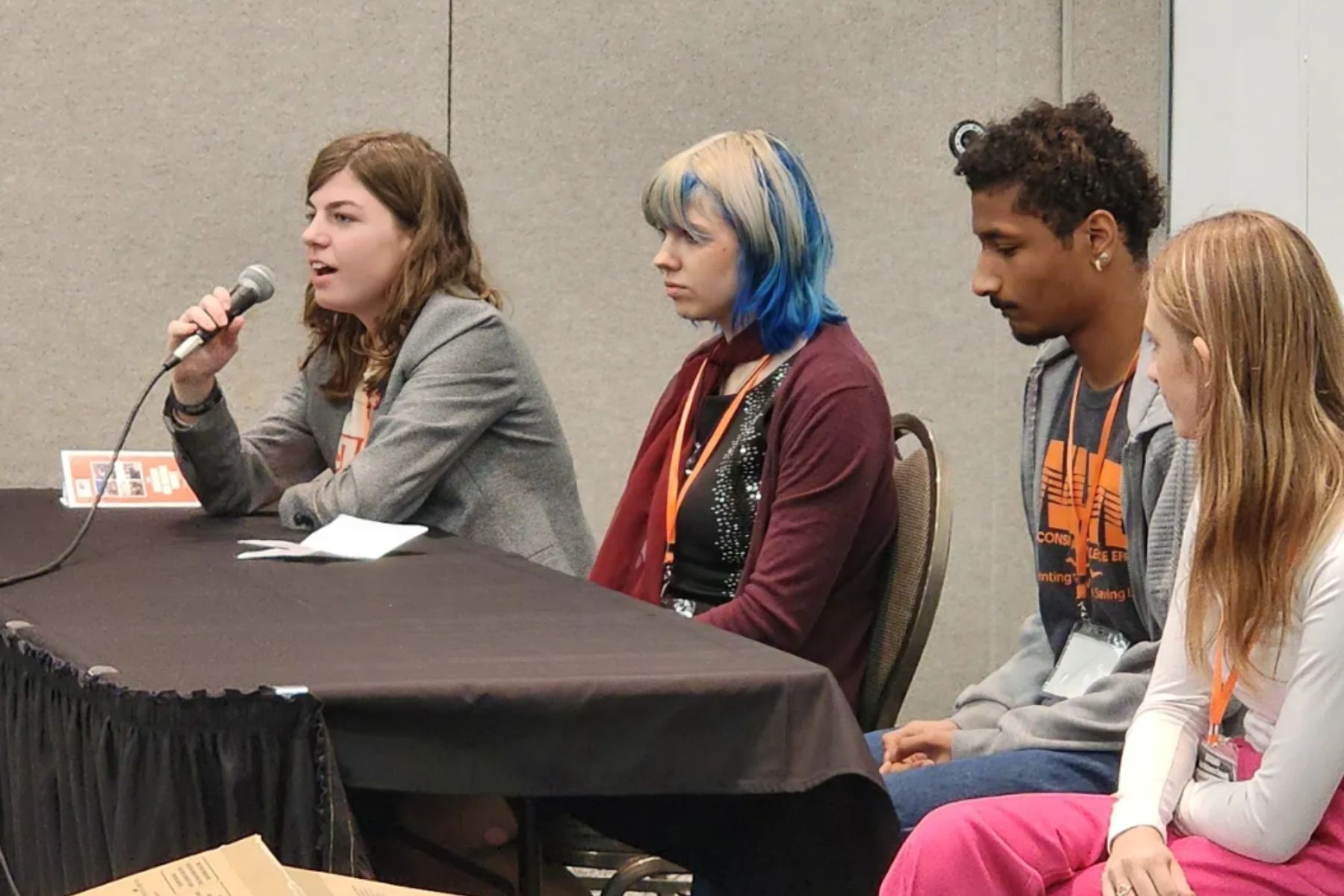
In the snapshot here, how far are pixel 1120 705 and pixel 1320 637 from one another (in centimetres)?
35

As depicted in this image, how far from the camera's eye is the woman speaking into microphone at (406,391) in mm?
2211

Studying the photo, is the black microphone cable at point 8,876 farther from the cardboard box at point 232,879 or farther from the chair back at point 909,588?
the chair back at point 909,588

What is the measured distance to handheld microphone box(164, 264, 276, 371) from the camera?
7.06 ft

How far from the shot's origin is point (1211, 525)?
4.49 ft

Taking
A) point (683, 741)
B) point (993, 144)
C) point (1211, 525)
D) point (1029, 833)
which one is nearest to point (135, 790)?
point (683, 741)

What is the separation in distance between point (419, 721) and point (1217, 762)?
721mm

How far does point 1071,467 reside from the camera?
1.76 m

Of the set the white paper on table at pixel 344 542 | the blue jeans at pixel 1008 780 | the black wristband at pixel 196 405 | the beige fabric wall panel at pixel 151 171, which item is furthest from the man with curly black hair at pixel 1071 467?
the beige fabric wall panel at pixel 151 171

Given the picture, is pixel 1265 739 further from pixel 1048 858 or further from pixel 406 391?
pixel 406 391

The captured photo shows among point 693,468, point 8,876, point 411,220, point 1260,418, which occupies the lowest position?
point 8,876

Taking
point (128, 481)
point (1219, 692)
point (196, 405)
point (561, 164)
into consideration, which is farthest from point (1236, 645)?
point (561, 164)

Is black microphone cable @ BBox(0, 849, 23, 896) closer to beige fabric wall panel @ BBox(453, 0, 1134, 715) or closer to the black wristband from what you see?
the black wristband

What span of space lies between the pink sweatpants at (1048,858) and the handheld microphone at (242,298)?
4.17 feet

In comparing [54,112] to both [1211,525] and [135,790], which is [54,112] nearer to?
[135,790]
